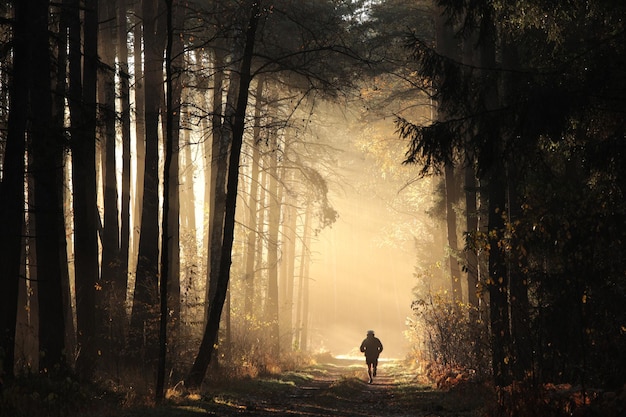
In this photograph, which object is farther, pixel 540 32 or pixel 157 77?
pixel 157 77

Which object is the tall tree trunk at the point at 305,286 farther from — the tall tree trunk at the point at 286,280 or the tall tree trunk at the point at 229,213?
the tall tree trunk at the point at 229,213

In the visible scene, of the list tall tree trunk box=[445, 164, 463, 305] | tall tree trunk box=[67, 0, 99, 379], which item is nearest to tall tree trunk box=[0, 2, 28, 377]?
tall tree trunk box=[67, 0, 99, 379]

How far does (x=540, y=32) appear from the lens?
1404 centimetres

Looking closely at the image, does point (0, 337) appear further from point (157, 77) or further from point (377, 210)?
point (377, 210)

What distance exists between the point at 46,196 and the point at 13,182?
143 centimetres

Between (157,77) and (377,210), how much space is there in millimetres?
55864

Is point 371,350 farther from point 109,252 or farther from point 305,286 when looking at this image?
point 305,286

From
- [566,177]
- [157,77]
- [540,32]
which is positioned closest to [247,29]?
[157,77]

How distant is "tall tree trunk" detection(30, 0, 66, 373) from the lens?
37.0ft

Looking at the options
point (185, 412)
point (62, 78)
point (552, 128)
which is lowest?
point (185, 412)

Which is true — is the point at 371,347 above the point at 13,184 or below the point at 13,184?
below

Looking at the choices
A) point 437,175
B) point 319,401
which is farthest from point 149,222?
point 437,175

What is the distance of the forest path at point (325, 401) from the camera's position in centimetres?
1272

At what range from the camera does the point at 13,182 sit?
10.8 meters
